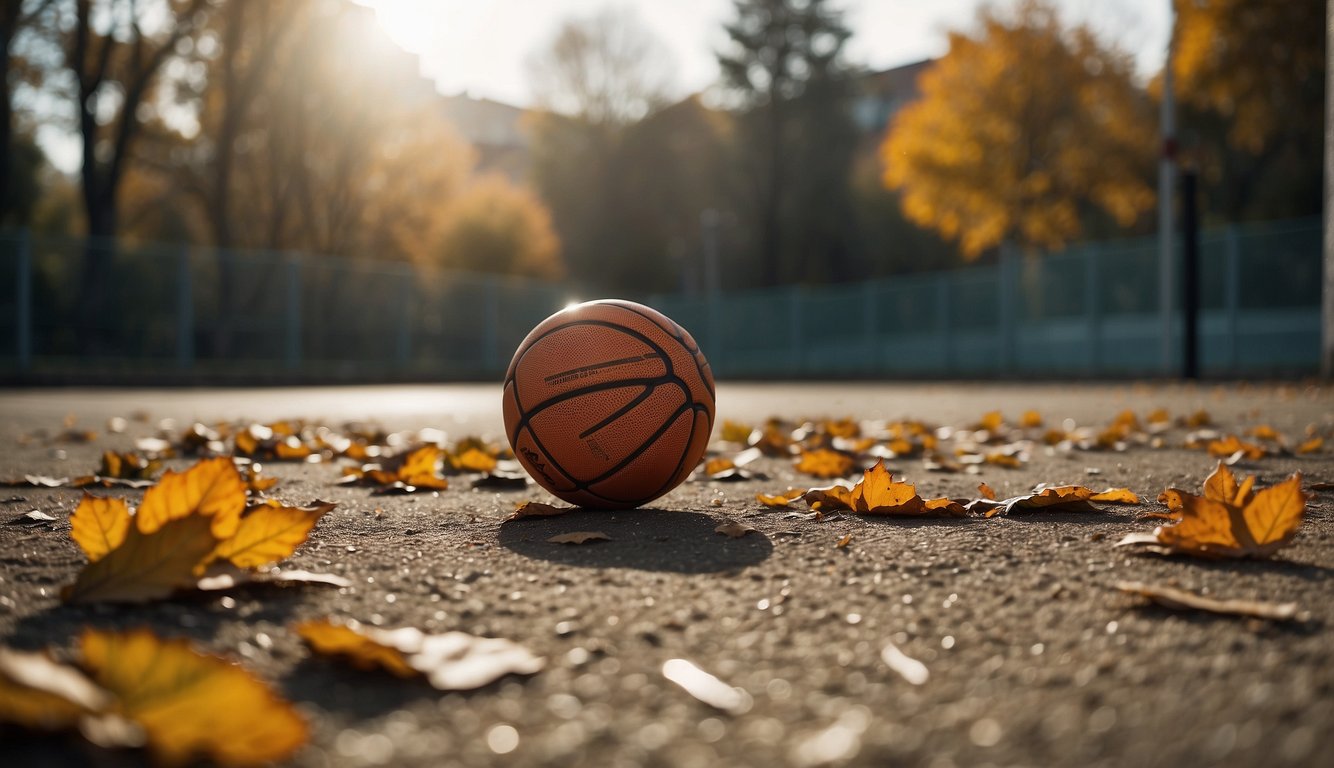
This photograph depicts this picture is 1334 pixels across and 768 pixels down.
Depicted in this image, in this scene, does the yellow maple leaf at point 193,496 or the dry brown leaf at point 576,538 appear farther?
the dry brown leaf at point 576,538

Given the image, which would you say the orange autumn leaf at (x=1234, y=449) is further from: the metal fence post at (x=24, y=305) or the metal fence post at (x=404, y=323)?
the metal fence post at (x=404, y=323)

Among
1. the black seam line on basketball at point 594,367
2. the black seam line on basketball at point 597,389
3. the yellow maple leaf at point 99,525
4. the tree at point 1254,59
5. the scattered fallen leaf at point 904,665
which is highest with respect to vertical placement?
the tree at point 1254,59

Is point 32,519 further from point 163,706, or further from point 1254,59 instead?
point 1254,59

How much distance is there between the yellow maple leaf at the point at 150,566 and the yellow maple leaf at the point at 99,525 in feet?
0.32

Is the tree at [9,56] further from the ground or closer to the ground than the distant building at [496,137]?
closer to the ground

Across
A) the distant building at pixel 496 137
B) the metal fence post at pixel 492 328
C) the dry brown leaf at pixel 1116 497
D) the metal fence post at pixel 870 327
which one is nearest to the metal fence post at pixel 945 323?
the metal fence post at pixel 870 327

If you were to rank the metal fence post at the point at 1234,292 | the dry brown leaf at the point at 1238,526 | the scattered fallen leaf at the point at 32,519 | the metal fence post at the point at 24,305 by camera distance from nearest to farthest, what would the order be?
the dry brown leaf at the point at 1238,526, the scattered fallen leaf at the point at 32,519, the metal fence post at the point at 24,305, the metal fence post at the point at 1234,292

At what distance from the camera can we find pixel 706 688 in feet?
5.55

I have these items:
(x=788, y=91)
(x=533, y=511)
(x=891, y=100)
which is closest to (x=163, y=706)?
(x=533, y=511)

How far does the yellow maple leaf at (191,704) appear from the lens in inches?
52.6

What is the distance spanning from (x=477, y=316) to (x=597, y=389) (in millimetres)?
27225

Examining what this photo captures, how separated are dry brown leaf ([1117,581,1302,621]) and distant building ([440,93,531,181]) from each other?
6635 centimetres

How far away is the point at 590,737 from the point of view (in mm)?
1502

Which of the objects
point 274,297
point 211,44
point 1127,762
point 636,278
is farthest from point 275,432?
point 636,278
